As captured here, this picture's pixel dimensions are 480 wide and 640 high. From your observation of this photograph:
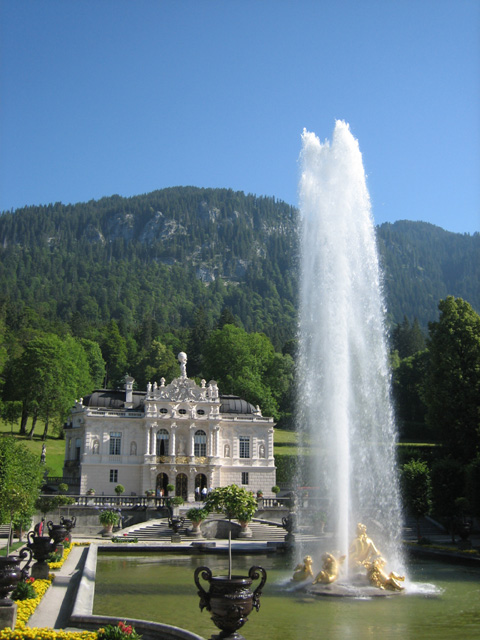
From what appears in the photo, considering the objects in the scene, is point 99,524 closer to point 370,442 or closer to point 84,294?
point 370,442

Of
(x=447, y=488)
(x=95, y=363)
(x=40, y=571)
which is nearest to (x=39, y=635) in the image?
(x=40, y=571)

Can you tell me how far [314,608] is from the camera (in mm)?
17328

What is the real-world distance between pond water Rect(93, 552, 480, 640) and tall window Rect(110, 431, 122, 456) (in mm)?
32254

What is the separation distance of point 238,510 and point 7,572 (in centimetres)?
2629

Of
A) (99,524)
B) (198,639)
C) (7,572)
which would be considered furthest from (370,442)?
(99,524)

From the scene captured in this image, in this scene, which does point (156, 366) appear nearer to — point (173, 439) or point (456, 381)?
point (173, 439)

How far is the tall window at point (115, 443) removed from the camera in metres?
56.9

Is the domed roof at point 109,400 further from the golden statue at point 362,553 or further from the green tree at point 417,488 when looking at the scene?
the golden statue at point 362,553

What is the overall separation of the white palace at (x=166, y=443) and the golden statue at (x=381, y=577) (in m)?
37.0

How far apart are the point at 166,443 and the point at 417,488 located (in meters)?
28.2

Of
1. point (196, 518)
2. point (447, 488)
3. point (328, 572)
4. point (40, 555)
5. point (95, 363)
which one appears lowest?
point (328, 572)

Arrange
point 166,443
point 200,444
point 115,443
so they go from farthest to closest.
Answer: point 200,444 < point 166,443 < point 115,443

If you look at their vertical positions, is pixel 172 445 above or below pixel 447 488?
above

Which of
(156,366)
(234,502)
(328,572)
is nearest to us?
(328,572)
